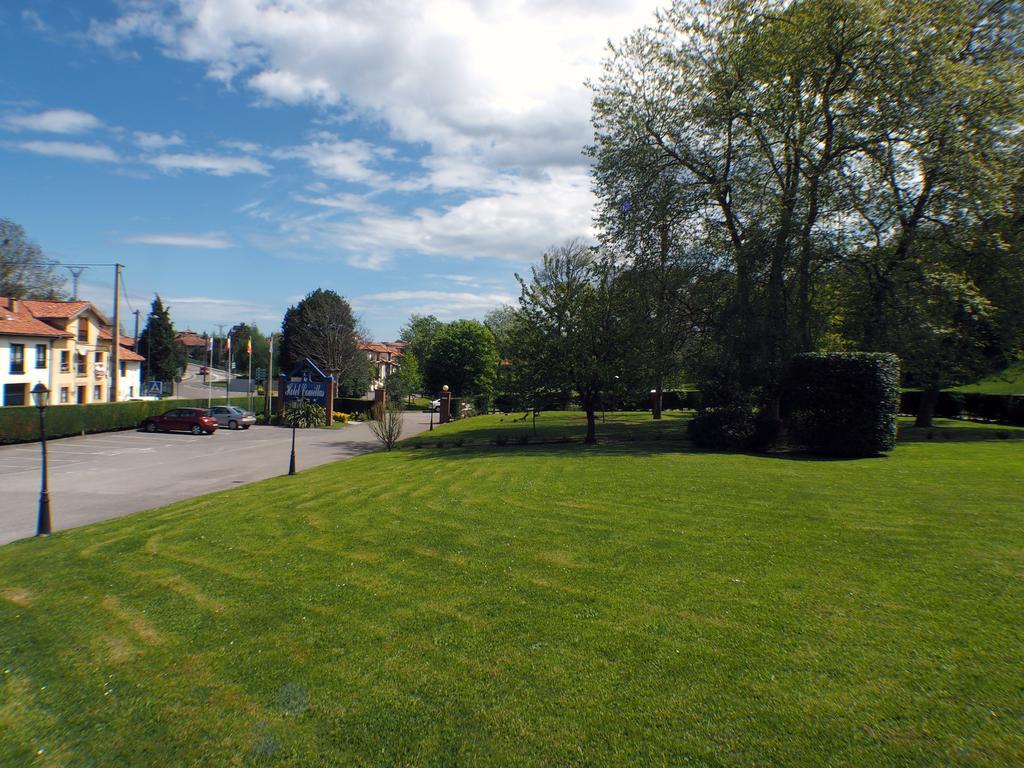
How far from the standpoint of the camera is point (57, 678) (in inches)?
236

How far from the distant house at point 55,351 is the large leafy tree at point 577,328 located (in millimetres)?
30562

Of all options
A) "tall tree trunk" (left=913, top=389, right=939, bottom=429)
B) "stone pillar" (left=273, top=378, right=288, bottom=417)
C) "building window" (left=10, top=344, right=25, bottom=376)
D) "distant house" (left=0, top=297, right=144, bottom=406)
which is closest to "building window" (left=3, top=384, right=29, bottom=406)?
"distant house" (left=0, top=297, right=144, bottom=406)

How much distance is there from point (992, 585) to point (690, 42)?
24244 mm

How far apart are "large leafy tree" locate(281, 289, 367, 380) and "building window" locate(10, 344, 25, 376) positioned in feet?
81.6

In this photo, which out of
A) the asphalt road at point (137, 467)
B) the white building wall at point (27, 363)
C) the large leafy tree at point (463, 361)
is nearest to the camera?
the asphalt road at point (137, 467)

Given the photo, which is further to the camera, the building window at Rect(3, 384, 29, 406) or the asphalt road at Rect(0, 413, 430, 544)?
the building window at Rect(3, 384, 29, 406)

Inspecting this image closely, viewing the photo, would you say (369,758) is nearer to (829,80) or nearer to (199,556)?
(199,556)

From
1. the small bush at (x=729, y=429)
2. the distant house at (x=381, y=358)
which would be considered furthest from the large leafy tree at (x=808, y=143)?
the distant house at (x=381, y=358)

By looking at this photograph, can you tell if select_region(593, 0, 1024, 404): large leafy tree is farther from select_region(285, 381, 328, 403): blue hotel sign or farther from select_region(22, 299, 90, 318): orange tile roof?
select_region(22, 299, 90, 318): orange tile roof

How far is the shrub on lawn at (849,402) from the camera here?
762 inches

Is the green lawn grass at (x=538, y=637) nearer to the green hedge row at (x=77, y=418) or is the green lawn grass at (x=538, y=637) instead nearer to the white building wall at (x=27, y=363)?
the green hedge row at (x=77, y=418)

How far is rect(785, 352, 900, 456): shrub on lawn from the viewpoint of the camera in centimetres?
1934

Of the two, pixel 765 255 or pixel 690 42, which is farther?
pixel 690 42

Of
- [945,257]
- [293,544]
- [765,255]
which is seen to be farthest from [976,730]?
[945,257]
